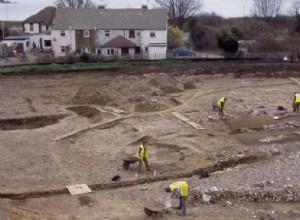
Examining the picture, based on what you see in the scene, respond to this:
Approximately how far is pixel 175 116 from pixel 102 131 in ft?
16.5

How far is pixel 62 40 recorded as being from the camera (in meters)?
55.0

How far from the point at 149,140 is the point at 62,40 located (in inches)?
1263

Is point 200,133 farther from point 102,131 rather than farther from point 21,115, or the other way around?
point 21,115

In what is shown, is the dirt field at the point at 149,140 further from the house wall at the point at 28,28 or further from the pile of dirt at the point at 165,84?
the house wall at the point at 28,28

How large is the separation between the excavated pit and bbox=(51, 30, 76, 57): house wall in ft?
79.7

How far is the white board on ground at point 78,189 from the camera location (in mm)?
18266

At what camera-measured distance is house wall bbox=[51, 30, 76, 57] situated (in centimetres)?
5469

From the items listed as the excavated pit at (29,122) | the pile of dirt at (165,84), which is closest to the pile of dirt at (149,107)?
the pile of dirt at (165,84)

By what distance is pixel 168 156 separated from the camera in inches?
923

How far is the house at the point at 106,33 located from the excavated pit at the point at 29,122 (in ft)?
77.8

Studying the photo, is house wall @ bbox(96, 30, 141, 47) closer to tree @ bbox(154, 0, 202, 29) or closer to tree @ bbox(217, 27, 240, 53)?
tree @ bbox(217, 27, 240, 53)

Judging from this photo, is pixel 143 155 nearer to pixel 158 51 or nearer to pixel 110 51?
pixel 110 51

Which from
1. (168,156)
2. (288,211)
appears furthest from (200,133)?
(288,211)

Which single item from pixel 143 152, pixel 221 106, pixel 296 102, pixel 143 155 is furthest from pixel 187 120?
pixel 143 152
